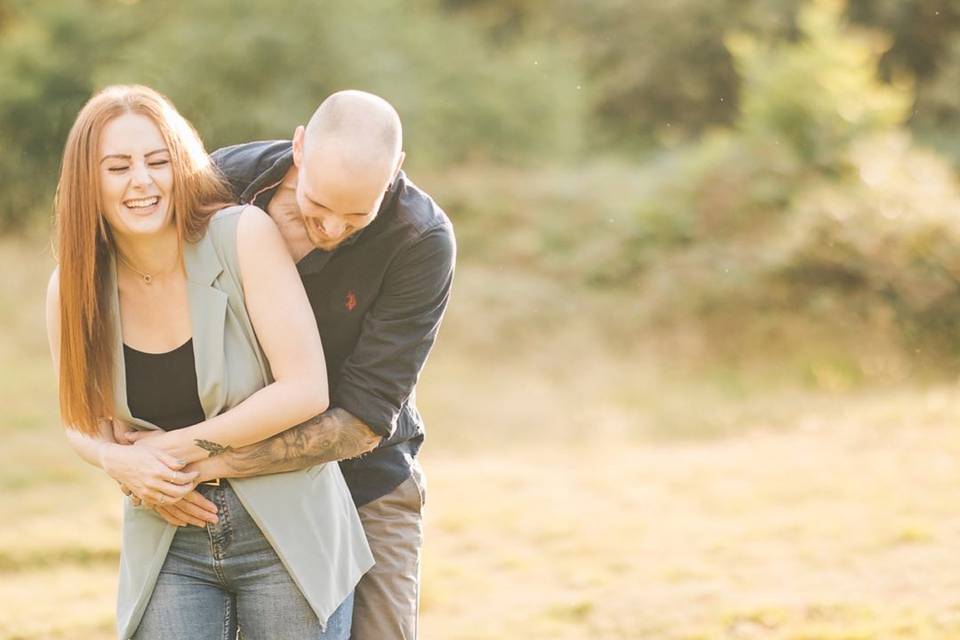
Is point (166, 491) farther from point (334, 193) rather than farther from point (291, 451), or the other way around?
point (334, 193)

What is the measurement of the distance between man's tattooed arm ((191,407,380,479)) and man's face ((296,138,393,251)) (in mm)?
411

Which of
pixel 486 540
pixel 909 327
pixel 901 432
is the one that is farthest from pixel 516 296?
pixel 486 540

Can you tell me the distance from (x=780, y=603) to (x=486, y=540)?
1971 mm

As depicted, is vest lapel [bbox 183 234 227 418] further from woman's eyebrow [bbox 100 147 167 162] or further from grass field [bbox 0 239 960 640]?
grass field [bbox 0 239 960 640]

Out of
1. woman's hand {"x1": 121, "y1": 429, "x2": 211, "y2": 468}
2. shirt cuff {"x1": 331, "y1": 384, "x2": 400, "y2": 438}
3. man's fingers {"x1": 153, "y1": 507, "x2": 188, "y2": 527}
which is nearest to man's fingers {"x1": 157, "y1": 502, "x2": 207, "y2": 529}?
man's fingers {"x1": 153, "y1": 507, "x2": 188, "y2": 527}

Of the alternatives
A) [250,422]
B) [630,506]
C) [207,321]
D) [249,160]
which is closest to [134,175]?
[207,321]

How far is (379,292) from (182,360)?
49 cm

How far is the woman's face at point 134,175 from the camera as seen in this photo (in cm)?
229

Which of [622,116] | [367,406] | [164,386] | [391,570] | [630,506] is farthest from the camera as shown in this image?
[622,116]

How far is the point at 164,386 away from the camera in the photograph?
2398 millimetres

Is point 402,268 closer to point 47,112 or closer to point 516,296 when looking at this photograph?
point 516,296

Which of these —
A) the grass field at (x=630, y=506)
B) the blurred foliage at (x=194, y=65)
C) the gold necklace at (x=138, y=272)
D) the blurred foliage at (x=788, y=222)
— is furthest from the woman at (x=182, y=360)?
the blurred foliage at (x=194, y=65)

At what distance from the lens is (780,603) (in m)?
A: 4.59

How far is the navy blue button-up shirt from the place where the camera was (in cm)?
252
